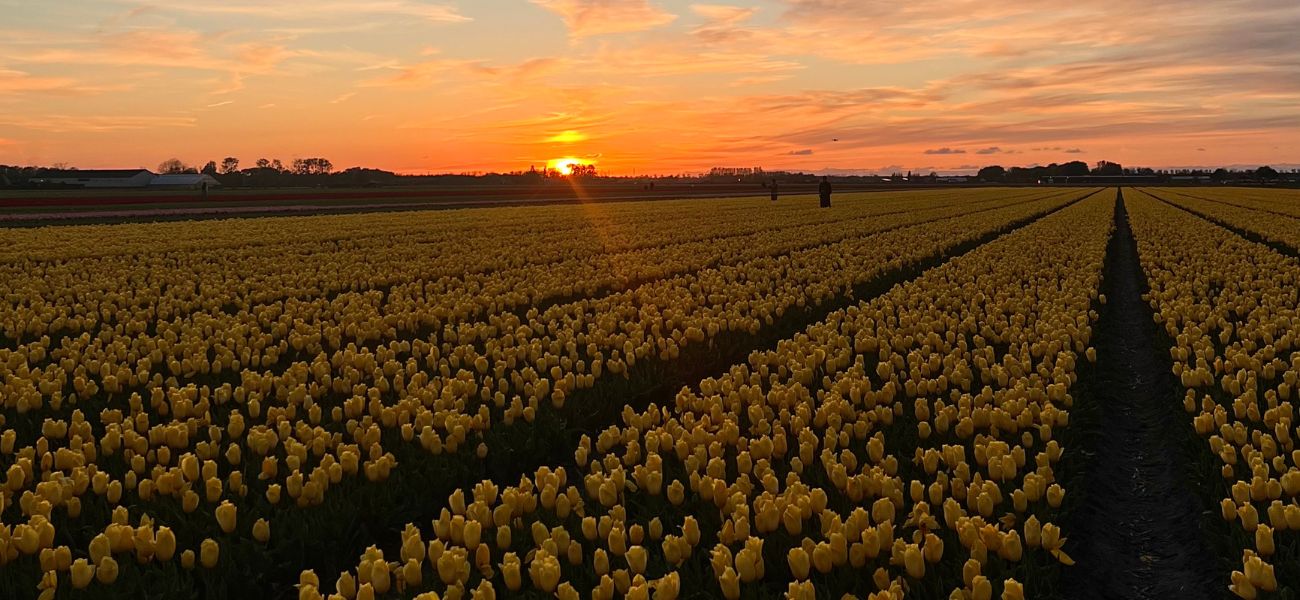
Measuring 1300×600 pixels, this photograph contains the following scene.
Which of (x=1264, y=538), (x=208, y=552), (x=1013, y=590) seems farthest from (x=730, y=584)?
(x=1264, y=538)

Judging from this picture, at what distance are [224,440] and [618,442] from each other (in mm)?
2974

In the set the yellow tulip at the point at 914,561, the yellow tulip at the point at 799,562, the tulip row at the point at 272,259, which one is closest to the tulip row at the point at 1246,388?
the yellow tulip at the point at 914,561

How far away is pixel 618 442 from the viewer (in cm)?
638

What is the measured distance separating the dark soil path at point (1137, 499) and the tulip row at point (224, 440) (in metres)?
3.93

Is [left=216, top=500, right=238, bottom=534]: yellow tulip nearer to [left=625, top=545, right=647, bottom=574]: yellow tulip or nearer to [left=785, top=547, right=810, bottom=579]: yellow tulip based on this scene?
[left=625, top=545, right=647, bottom=574]: yellow tulip

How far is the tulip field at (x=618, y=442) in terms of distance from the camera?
4.30 meters

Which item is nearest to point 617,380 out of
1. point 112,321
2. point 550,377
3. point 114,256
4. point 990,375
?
point 550,377

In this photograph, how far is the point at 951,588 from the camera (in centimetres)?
418

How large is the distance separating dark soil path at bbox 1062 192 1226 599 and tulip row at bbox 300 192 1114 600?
496 mm

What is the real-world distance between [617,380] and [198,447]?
3761 millimetres

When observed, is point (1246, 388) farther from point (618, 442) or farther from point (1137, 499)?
point (618, 442)

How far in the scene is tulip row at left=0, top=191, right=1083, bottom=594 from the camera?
4996 millimetres

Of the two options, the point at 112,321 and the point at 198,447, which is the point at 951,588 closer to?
the point at 198,447

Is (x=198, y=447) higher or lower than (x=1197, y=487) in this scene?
higher
